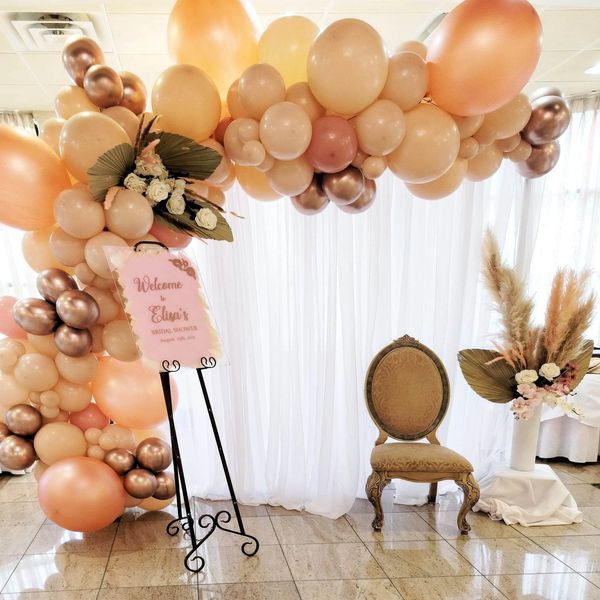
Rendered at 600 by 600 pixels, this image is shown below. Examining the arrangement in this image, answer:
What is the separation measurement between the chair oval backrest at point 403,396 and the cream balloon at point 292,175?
1385mm

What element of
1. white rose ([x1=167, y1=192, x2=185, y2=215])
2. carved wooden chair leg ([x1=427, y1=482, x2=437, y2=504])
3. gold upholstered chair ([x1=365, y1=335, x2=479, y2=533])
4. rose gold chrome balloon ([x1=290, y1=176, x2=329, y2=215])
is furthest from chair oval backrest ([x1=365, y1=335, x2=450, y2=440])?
white rose ([x1=167, y1=192, x2=185, y2=215])

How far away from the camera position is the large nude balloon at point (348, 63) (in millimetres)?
1636

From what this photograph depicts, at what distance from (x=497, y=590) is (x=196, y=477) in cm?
184

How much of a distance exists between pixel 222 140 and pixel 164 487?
70.9 inches

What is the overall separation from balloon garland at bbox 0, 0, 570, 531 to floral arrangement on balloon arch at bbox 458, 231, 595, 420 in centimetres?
86

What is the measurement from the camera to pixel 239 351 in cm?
304

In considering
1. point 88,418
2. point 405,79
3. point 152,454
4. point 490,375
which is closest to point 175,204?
point 405,79

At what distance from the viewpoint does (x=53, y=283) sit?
193cm

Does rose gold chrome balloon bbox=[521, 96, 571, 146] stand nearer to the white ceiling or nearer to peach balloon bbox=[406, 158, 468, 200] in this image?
peach balloon bbox=[406, 158, 468, 200]

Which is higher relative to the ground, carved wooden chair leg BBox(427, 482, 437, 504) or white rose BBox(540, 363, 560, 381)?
white rose BBox(540, 363, 560, 381)

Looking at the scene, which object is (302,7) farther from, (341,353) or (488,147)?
(341,353)

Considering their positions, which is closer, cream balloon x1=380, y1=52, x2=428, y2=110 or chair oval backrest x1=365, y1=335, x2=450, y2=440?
cream balloon x1=380, y1=52, x2=428, y2=110

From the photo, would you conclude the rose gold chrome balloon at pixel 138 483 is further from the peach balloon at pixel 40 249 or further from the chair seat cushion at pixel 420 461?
the chair seat cushion at pixel 420 461

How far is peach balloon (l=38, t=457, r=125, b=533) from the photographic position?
7.18ft
